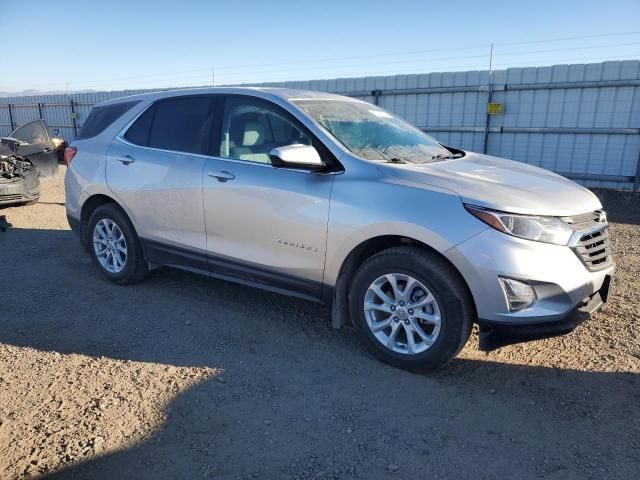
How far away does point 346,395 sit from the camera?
3090mm

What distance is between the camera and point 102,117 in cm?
511

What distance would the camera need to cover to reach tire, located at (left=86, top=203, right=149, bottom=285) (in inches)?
188

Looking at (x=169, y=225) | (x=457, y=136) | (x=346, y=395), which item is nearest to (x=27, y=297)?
(x=169, y=225)

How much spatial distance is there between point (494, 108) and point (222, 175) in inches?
338

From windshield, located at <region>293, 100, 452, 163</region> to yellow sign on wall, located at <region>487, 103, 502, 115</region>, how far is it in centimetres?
714

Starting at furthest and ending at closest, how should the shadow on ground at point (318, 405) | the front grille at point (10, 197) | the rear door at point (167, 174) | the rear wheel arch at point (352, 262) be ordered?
the front grille at point (10, 197) → the rear door at point (167, 174) → the rear wheel arch at point (352, 262) → the shadow on ground at point (318, 405)

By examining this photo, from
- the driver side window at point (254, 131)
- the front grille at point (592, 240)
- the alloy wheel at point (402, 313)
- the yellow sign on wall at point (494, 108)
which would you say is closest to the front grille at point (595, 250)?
the front grille at point (592, 240)

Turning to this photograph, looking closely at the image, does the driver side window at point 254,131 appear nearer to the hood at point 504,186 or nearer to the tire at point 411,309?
the hood at point 504,186

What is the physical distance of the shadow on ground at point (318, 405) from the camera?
97.8 inches

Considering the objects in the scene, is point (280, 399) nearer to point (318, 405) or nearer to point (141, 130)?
point (318, 405)

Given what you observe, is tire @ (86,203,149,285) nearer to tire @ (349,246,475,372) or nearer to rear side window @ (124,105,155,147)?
rear side window @ (124,105,155,147)

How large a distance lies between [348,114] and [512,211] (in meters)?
1.68

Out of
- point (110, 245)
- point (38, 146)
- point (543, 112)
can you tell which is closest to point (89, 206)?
point (110, 245)

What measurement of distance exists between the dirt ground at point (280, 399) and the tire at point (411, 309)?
0.56ft
